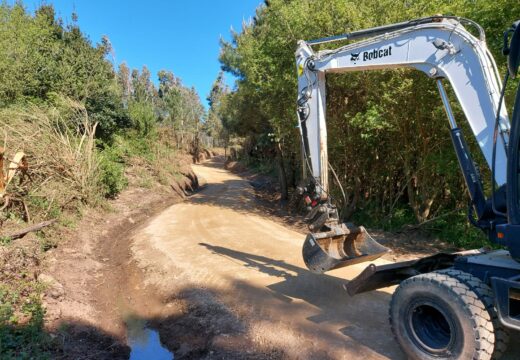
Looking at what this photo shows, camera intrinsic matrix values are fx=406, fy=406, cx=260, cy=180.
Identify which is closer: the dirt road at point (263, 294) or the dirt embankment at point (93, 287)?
the dirt road at point (263, 294)

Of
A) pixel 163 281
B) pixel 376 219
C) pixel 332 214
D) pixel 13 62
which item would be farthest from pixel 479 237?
pixel 13 62

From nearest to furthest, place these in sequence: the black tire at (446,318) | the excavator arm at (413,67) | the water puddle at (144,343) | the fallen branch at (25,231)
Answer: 1. the black tire at (446,318)
2. the excavator arm at (413,67)
3. the water puddle at (144,343)
4. the fallen branch at (25,231)

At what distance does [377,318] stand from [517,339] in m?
1.67

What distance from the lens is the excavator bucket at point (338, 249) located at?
18.9 feet

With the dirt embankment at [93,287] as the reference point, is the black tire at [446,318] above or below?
above

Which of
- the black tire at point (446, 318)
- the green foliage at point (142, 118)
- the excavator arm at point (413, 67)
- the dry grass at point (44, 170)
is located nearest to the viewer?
the black tire at point (446, 318)

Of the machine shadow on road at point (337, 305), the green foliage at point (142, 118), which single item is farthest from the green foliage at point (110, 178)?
the machine shadow on road at point (337, 305)

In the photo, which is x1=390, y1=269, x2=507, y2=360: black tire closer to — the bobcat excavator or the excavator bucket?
the bobcat excavator

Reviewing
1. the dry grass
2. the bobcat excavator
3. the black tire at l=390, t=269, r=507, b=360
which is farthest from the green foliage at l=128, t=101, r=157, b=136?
the black tire at l=390, t=269, r=507, b=360

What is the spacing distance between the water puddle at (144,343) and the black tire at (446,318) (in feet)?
10.6

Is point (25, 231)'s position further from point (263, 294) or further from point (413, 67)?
point (413, 67)

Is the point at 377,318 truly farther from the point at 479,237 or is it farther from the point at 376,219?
the point at 376,219

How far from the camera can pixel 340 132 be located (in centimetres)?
1326

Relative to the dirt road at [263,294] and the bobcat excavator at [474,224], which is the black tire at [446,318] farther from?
the dirt road at [263,294]
